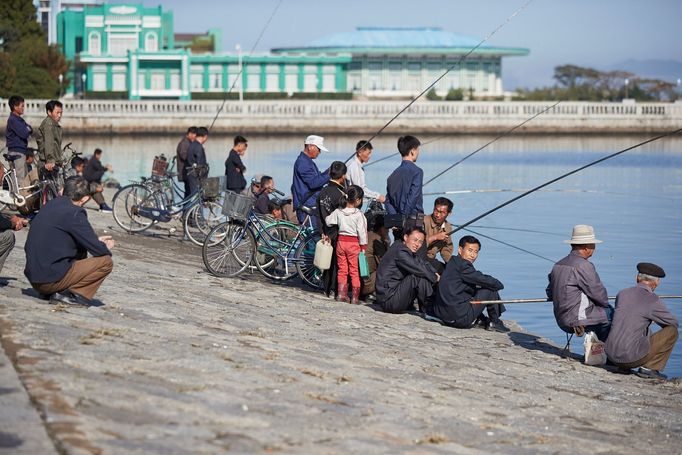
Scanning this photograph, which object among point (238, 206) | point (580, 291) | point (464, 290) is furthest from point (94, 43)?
point (580, 291)

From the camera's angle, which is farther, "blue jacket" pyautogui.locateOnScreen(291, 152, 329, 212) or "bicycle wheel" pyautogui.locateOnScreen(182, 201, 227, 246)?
"bicycle wheel" pyautogui.locateOnScreen(182, 201, 227, 246)

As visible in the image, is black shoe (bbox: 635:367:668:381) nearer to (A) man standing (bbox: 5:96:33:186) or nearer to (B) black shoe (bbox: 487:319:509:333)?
(B) black shoe (bbox: 487:319:509:333)

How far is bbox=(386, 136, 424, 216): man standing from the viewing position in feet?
40.6

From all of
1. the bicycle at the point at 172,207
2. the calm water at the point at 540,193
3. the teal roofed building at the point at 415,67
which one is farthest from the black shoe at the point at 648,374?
the teal roofed building at the point at 415,67

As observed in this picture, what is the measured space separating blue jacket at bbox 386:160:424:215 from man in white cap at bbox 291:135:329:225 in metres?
0.90

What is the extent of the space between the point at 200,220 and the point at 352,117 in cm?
5124

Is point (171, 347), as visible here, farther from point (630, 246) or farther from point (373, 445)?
point (630, 246)

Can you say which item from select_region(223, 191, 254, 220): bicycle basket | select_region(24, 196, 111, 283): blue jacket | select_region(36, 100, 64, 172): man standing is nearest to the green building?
select_region(36, 100, 64, 172): man standing

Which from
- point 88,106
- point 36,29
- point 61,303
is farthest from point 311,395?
point 36,29

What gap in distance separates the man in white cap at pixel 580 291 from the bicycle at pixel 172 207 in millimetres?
6484

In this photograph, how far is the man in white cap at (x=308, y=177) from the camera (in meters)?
13.0

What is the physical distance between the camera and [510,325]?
1291 centimetres

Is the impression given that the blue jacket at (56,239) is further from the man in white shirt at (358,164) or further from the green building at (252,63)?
the green building at (252,63)

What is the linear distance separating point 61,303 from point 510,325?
5.13 meters
